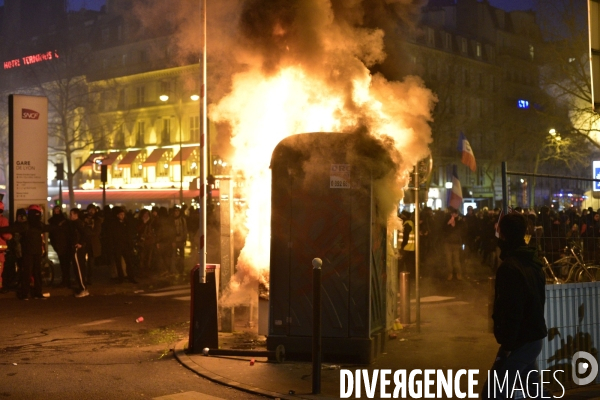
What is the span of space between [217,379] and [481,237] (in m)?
14.6

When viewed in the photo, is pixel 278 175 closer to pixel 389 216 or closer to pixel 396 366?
pixel 389 216

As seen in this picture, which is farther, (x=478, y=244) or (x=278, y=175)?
(x=478, y=244)

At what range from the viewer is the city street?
23.3ft

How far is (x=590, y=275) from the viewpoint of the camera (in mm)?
8211

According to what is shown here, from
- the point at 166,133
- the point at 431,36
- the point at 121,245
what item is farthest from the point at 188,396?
the point at 431,36

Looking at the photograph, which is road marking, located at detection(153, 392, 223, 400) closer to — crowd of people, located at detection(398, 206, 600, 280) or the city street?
the city street

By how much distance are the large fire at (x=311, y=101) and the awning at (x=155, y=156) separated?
4235 cm

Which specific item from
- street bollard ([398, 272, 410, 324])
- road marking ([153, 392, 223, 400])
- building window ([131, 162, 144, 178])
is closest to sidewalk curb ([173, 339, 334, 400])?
road marking ([153, 392, 223, 400])

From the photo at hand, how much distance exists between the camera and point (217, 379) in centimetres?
748

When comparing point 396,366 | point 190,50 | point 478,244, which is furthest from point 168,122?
point 396,366

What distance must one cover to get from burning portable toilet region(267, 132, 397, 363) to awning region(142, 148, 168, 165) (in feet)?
146

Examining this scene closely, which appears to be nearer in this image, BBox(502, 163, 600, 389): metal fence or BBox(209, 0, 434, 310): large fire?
BBox(502, 163, 600, 389): metal fence

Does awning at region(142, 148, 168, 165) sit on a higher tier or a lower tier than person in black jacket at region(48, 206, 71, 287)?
higher

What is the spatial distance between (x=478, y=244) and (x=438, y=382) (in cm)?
1479
